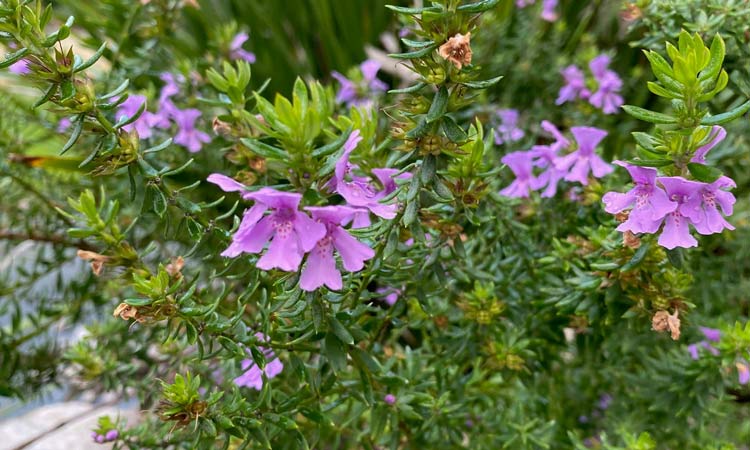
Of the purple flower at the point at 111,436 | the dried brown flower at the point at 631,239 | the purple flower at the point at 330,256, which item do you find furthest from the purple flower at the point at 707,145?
the purple flower at the point at 111,436

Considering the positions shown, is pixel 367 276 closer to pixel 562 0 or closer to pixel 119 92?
pixel 119 92

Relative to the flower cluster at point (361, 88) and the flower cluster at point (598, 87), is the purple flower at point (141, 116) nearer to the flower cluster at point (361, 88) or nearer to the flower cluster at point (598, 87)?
the flower cluster at point (361, 88)

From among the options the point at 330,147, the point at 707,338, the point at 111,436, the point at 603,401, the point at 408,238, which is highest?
the point at 330,147

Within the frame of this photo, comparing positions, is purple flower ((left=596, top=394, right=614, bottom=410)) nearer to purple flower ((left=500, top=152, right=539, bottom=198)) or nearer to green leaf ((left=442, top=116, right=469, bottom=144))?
purple flower ((left=500, top=152, right=539, bottom=198))

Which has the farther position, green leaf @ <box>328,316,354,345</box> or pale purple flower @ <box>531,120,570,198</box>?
pale purple flower @ <box>531,120,570,198</box>

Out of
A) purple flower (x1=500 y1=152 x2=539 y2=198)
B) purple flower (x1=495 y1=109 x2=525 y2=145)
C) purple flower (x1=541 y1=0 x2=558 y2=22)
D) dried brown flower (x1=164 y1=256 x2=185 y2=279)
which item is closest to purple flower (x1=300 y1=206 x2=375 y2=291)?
dried brown flower (x1=164 y1=256 x2=185 y2=279)

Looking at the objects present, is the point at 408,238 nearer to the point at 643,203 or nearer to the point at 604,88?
the point at 643,203

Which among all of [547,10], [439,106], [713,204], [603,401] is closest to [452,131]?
[439,106]
